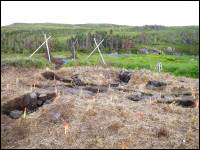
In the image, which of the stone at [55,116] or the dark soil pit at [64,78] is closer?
the stone at [55,116]

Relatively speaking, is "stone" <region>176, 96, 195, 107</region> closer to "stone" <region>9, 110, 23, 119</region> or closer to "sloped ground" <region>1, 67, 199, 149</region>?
"sloped ground" <region>1, 67, 199, 149</region>

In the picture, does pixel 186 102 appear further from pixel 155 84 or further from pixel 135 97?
pixel 155 84

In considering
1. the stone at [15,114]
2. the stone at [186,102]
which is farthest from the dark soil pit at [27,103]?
the stone at [186,102]

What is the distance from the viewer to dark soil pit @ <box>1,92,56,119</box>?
11.9m

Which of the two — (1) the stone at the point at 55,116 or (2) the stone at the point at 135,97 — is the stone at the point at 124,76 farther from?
(1) the stone at the point at 55,116

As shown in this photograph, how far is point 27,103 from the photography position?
12516 mm

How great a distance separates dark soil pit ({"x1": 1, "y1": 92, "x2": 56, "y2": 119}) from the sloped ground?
4 centimetres

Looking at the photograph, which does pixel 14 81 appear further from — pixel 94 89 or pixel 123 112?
pixel 123 112

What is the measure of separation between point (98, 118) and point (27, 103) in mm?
3253

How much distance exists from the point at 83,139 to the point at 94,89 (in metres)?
7.12

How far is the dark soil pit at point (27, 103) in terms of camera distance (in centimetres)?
1186

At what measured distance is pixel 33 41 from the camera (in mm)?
54812

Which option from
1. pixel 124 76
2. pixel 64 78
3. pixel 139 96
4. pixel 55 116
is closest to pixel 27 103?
pixel 55 116

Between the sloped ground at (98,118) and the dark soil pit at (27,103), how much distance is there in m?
0.04
